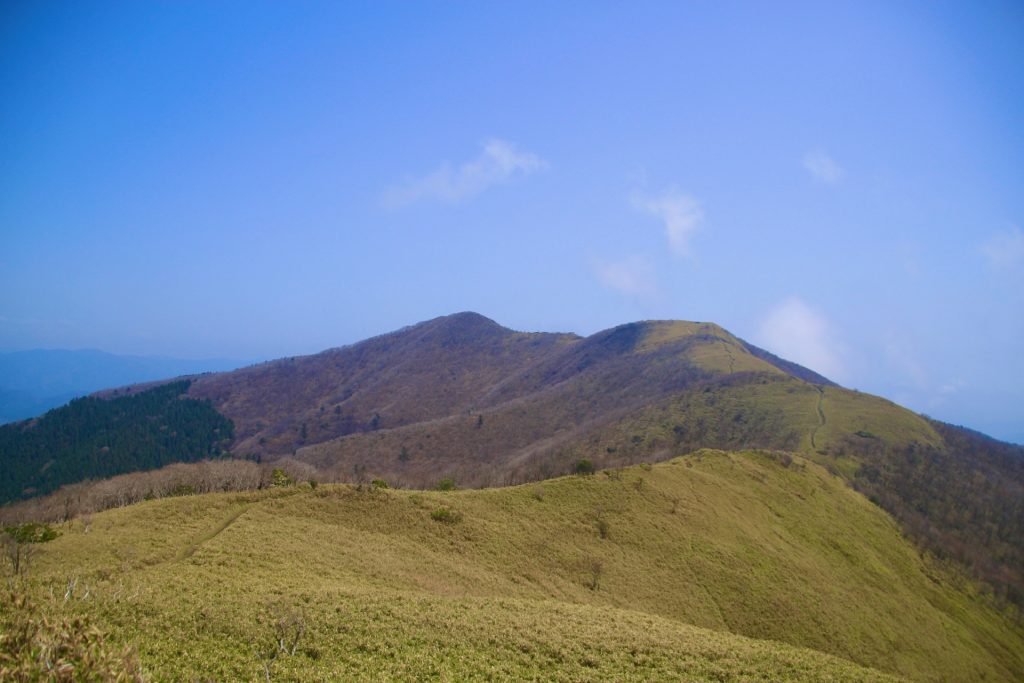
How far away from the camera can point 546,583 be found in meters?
41.1

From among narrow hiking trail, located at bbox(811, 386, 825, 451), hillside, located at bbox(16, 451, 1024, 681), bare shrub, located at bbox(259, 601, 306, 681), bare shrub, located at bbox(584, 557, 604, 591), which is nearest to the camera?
bare shrub, located at bbox(259, 601, 306, 681)

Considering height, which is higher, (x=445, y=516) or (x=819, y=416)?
(x=819, y=416)

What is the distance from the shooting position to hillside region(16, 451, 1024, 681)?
2325 centimetres

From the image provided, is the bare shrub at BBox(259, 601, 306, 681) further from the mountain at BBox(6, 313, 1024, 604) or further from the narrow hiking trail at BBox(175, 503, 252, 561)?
the mountain at BBox(6, 313, 1024, 604)

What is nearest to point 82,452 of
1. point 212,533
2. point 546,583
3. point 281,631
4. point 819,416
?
point 212,533

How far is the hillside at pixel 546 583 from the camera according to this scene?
23250 millimetres

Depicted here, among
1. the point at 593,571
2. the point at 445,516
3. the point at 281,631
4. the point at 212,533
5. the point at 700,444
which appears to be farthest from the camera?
the point at 700,444

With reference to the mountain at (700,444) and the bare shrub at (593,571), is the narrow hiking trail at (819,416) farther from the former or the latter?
the bare shrub at (593,571)

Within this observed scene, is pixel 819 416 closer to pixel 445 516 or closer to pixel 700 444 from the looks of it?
pixel 700 444

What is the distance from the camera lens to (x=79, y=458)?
561 feet

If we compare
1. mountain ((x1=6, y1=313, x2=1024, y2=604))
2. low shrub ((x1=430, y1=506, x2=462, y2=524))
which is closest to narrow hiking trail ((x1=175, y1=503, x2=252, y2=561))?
low shrub ((x1=430, y1=506, x2=462, y2=524))

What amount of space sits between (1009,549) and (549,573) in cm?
8662

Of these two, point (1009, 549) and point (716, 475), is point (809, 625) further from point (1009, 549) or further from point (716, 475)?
point (1009, 549)

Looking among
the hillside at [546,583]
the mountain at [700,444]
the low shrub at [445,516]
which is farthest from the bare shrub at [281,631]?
the mountain at [700,444]
